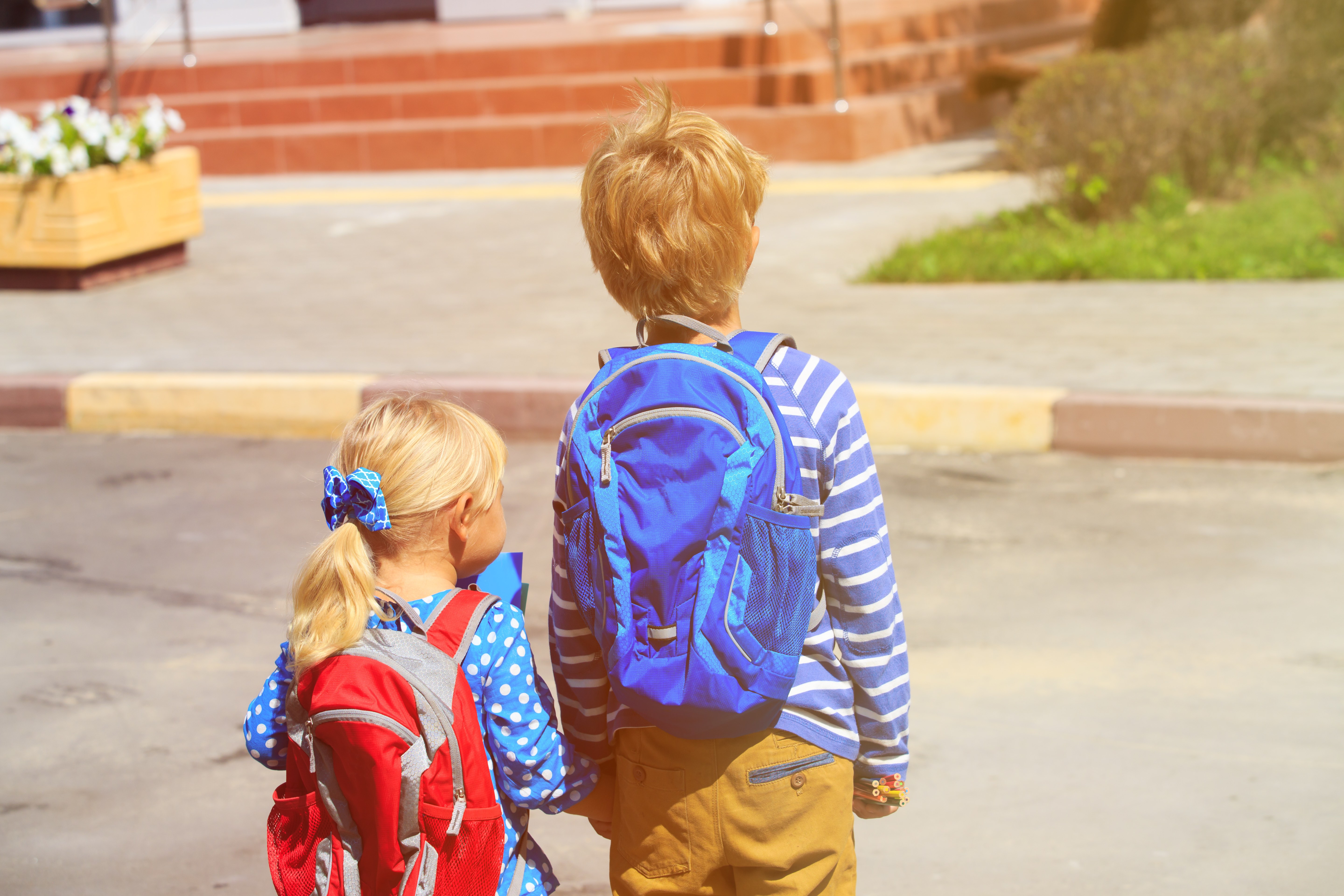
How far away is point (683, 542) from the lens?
66.9 inches

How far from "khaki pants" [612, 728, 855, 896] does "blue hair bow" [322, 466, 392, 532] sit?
0.44 m

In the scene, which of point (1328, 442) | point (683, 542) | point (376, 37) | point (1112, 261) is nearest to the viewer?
point (683, 542)

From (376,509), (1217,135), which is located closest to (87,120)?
(1217,135)

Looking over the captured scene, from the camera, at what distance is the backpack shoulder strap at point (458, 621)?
1.87m

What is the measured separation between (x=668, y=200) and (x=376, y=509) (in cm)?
56

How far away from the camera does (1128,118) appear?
356 inches

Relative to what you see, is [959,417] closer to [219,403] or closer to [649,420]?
Result: [219,403]

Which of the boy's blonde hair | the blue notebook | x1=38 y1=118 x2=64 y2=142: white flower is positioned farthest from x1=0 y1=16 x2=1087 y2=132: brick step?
the boy's blonde hair

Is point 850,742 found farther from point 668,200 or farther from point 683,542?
point 668,200

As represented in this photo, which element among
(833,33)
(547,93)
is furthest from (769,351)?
(547,93)

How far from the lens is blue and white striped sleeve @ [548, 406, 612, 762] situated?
1922 mm

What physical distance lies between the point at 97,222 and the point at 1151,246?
22.0 ft

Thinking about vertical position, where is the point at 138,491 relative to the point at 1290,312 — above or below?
below

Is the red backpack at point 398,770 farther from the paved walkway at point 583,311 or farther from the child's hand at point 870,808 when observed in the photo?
the paved walkway at point 583,311
